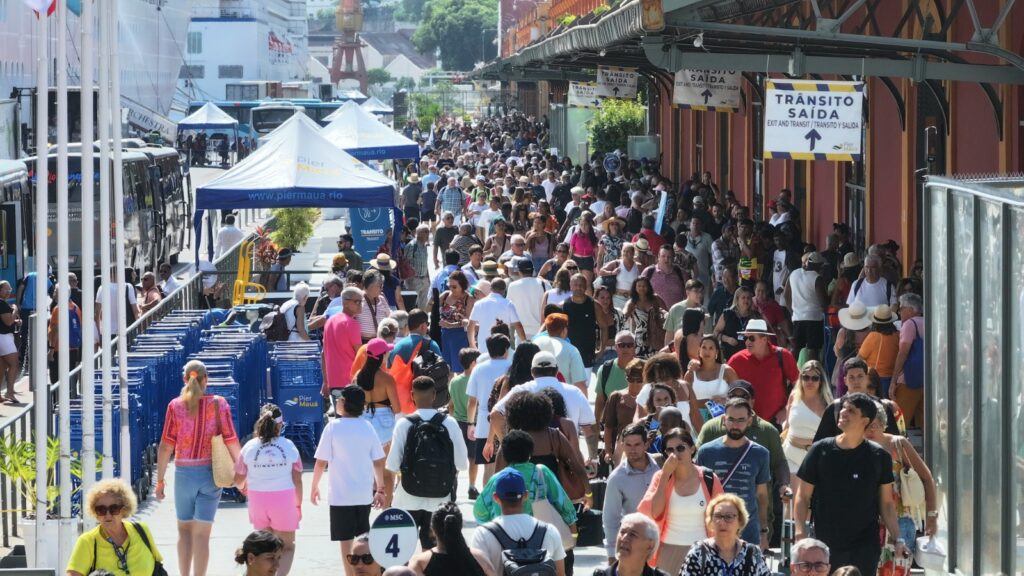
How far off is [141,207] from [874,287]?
1945cm

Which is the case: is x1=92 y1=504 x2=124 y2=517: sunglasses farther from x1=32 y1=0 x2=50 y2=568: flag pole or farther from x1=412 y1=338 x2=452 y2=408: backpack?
x1=412 y1=338 x2=452 y2=408: backpack

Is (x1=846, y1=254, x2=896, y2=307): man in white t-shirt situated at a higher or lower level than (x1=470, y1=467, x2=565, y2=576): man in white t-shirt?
higher

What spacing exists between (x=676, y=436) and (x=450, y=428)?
6.86ft

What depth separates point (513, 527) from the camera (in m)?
7.80

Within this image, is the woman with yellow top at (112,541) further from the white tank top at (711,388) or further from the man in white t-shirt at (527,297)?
the man in white t-shirt at (527,297)

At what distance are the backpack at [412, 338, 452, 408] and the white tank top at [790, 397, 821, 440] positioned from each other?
3.05 meters

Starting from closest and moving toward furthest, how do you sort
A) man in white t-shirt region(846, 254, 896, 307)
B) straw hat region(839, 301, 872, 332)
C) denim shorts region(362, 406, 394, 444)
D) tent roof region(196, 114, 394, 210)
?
denim shorts region(362, 406, 394, 444) < straw hat region(839, 301, 872, 332) < man in white t-shirt region(846, 254, 896, 307) < tent roof region(196, 114, 394, 210)

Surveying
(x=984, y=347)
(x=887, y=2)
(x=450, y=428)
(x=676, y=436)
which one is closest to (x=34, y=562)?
(x=450, y=428)

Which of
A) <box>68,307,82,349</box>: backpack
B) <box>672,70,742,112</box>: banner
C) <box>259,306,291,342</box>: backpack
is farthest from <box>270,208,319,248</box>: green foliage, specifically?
<box>259,306,291,342</box>: backpack

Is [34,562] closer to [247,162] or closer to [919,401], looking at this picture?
[919,401]

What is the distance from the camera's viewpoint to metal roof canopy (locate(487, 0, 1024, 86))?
44.6 feet

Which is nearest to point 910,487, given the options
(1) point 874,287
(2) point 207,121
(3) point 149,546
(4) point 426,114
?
(3) point 149,546

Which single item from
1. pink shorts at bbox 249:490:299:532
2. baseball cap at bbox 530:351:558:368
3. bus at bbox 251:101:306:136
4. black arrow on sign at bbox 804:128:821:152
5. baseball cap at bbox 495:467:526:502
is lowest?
pink shorts at bbox 249:490:299:532

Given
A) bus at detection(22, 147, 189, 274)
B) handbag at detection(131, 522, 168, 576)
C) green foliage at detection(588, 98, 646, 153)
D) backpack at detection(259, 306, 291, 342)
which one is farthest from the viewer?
green foliage at detection(588, 98, 646, 153)
